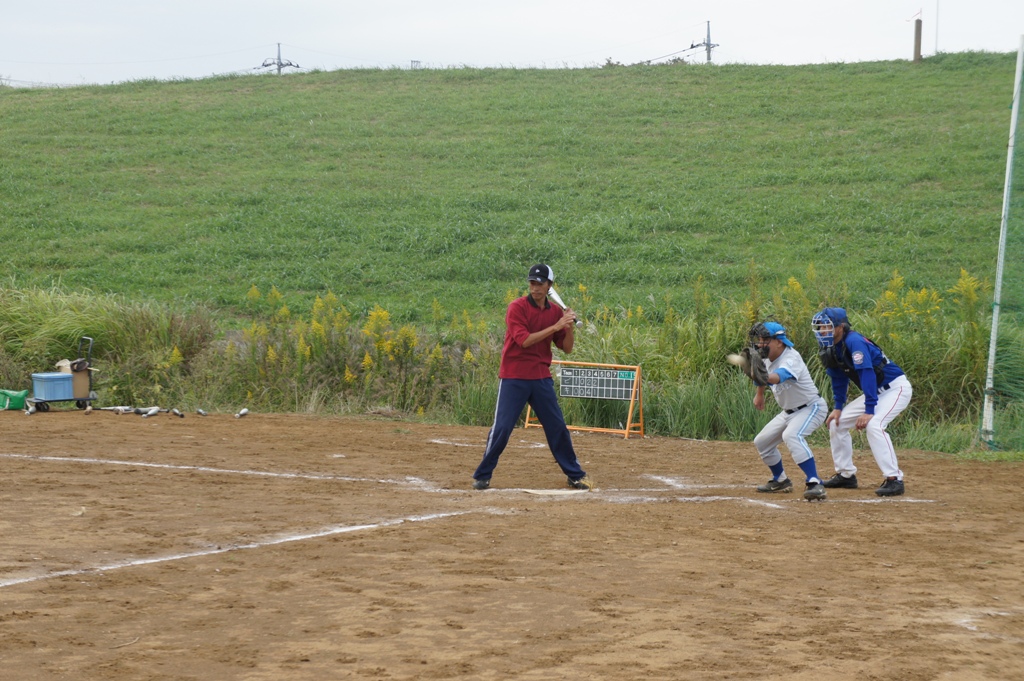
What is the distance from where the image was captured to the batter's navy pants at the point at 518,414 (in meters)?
9.52

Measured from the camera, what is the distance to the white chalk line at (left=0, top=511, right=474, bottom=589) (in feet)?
20.8

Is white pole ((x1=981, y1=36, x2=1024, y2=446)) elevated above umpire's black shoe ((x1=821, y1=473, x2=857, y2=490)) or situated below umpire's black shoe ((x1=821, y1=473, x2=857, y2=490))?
above

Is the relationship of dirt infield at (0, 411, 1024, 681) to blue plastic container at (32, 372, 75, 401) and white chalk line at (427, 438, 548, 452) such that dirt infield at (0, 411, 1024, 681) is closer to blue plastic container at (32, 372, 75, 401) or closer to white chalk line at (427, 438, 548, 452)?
white chalk line at (427, 438, 548, 452)

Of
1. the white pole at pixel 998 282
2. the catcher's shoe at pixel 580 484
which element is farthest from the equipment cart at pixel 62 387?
the white pole at pixel 998 282

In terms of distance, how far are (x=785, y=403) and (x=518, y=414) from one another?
2.40 m

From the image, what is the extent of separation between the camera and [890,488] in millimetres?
9531

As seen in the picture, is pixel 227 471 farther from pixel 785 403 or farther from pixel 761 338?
pixel 785 403

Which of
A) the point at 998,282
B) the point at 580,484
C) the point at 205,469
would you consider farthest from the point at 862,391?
the point at 205,469

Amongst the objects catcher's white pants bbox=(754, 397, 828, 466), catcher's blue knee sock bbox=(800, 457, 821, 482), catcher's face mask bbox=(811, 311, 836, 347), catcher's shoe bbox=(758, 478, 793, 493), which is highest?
catcher's face mask bbox=(811, 311, 836, 347)

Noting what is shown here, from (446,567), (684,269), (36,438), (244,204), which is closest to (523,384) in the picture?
(446,567)

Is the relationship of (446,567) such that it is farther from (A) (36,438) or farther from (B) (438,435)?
(A) (36,438)

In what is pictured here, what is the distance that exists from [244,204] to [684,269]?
42.1 ft

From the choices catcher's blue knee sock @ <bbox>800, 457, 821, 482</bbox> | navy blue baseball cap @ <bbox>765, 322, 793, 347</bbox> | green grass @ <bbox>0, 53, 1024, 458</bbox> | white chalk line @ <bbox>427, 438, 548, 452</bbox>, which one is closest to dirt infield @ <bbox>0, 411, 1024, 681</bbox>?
catcher's blue knee sock @ <bbox>800, 457, 821, 482</bbox>

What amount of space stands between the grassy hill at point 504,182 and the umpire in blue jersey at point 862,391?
7105 millimetres
